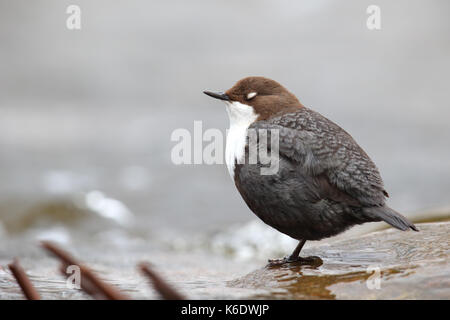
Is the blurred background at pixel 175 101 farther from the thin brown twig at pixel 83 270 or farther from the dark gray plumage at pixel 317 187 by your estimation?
the thin brown twig at pixel 83 270

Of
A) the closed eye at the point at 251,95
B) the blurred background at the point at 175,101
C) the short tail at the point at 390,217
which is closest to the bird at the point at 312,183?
the short tail at the point at 390,217

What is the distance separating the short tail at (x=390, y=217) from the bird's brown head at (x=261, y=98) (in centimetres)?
104

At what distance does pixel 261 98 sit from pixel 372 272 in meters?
1.84

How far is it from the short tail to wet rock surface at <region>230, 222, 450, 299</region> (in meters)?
0.19

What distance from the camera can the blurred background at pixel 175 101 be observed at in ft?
29.5

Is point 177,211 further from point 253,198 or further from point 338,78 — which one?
point 338,78

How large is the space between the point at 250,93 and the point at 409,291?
2295mm

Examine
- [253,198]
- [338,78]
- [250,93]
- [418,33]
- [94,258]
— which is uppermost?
[418,33]

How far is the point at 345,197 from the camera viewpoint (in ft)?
13.6

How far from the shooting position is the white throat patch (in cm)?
459

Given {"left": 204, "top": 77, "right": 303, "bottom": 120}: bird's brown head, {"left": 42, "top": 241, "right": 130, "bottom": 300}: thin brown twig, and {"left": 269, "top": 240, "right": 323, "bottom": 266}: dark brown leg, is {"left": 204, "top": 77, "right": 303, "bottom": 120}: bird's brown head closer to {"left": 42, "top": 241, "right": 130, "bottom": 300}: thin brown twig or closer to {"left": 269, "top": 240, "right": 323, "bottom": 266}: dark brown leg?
{"left": 269, "top": 240, "right": 323, "bottom": 266}: dark brown leg

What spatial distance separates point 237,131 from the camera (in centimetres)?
482
